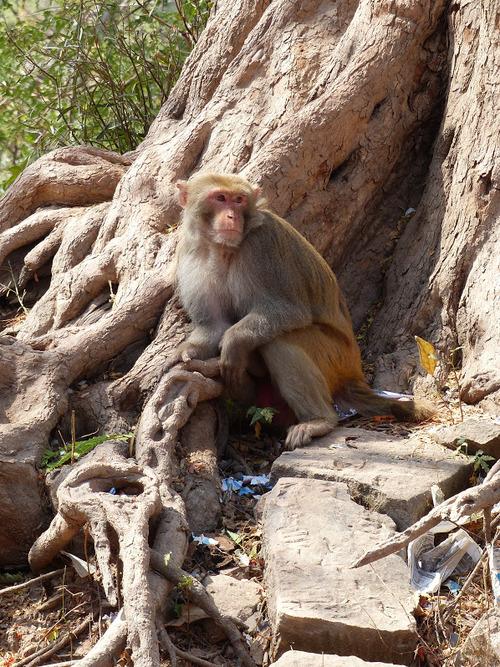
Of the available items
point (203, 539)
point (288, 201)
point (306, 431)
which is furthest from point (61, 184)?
point (203, 539)

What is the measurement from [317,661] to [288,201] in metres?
3.77

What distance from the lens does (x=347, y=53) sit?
19.7ft

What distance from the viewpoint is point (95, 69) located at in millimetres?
8453

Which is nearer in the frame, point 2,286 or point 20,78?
point 2,286

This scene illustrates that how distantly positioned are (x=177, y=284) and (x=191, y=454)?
1.31 metres

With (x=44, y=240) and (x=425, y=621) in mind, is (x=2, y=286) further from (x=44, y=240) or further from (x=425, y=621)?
(x=425, y=621)

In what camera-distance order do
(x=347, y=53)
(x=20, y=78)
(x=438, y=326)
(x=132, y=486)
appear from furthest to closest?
(x=20, y=78) → (x=347, y=53) → (x=438, y=326) → (x=132, y=486)

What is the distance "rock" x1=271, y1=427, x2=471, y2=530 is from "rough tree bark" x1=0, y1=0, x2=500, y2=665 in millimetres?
644

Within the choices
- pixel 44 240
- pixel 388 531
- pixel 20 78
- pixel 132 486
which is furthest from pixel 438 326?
pixel 20 78

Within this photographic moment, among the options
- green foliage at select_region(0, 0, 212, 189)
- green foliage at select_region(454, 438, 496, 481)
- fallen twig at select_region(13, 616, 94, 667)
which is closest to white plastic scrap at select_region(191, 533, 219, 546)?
fallen twig at select_region(13, 616, 94, 667)

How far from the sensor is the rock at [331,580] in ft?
9.54

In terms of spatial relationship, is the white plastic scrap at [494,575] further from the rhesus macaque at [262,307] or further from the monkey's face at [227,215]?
the monkey's face at [227,215]

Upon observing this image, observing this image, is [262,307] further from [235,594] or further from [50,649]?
[50,649]

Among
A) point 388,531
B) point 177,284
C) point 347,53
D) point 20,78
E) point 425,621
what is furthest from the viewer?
point 20,78
